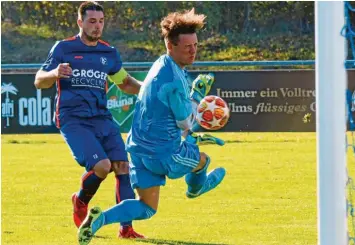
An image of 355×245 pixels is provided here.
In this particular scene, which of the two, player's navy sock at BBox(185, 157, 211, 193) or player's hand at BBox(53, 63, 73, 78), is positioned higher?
player's hand at BBox(53, 63, 73, 78)

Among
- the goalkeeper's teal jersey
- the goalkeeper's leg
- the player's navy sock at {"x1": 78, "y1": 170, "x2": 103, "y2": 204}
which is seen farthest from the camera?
the player's navy sock at {"x1": 78, "y1": 170, "x2": 103, "y2": 204}

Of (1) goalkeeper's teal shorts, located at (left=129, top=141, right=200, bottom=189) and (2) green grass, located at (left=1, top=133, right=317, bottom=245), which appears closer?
(1) goalkeeper's teal shorts, located at (left=129, top=141, right=200, bottom=189)

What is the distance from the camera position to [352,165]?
35.5ft

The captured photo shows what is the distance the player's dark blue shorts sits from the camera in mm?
7820

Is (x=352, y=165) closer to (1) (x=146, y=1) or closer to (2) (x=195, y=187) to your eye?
(2) (x=195, y=187)

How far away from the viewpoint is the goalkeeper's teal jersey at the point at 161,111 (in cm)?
656

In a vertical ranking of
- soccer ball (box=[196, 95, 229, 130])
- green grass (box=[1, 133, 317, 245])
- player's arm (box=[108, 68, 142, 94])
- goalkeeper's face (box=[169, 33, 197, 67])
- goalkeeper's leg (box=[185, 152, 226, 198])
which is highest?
goalkeeper's face (box=[169, 33, 197, 67])

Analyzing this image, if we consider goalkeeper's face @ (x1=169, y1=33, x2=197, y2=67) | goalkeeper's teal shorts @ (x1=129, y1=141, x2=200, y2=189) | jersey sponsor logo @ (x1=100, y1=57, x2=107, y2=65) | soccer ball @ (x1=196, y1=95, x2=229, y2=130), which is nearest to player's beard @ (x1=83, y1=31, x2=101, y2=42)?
jersey sponsor logo @ (x1=100, y1=57, x2=107, y2=65)

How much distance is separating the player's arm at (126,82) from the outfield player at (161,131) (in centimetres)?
142

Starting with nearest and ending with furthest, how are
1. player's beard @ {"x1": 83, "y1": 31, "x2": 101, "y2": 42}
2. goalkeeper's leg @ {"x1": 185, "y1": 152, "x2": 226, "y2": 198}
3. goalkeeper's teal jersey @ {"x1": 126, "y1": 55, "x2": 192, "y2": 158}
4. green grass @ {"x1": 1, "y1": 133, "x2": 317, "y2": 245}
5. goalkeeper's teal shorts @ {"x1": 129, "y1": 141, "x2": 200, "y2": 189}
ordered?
goalkeeper's teal jersey @ {"x1": 126, "y1": 55, "x2": 192, "y2": 158} → goalkeeper's teal shorts @ {"x1": 129, "y1": 141, "x2": 200, "y2": 189} → goalkeeper's leg @ {"x1": 185, "y1": 152, "x2": 226, "y2": 198} → green grass @ {"x1": 1, "y1": 133, "x2": 317, "y2": 245} → player's beard @ {"x1": 83, "y1": 31, "x2": 101, "y2": 42}

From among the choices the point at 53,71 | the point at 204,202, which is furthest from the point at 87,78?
the point at 204,202

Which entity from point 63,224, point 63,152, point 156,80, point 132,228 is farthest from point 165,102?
point 63,152

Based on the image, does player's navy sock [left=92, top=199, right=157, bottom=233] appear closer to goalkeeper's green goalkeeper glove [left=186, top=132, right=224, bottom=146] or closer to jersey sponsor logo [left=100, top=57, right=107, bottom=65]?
goalkeeper's green goalkeeper glove [left=186, top=132, right=224, bottom=146]

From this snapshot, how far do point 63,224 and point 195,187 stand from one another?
5.77 feet
